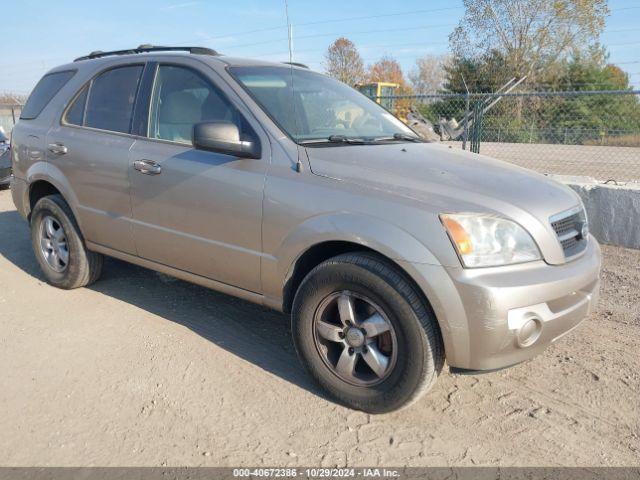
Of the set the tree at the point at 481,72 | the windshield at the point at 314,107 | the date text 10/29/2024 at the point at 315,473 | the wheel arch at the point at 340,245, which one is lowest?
the date text 10/29/2024 at the point at 315,473

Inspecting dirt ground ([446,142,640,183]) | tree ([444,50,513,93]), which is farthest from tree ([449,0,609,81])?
dirt ground ([446,142,640,183])

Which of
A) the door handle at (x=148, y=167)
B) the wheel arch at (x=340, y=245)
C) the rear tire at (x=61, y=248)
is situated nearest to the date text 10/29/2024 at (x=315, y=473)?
the wheel arch at (x=340, y=245)

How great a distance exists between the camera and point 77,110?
454 cm

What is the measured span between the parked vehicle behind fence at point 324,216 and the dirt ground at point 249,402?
29 centimetres

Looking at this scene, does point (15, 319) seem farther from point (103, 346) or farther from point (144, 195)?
→ point (144, 195)

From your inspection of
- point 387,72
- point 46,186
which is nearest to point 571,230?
point 46,186

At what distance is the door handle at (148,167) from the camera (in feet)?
12.2

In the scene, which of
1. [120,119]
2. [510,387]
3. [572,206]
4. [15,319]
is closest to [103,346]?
[15,319]

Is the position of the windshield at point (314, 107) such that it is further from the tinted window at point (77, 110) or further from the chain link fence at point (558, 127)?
the chain link fence at point (558, 127)

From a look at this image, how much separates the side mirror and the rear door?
0.96m

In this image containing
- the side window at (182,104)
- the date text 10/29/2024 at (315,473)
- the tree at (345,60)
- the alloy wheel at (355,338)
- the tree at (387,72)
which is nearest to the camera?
the date text 10/29/2024 at (315,473)

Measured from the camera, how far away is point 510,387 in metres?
3.23

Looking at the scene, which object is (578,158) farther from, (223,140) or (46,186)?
(223,140)

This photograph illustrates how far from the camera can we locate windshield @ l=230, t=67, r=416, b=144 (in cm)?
349
